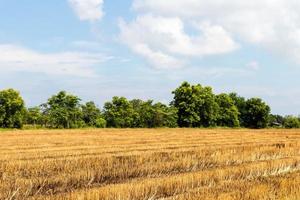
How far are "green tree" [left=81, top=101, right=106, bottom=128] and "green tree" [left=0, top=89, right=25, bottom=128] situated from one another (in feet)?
39.2

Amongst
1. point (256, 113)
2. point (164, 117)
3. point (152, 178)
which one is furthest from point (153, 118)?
point (152, 178)

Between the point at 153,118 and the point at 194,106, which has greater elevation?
the point at 194,106

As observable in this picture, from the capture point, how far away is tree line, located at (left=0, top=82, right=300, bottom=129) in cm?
6209

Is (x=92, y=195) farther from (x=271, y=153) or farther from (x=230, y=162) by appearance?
(x=271, y=153)

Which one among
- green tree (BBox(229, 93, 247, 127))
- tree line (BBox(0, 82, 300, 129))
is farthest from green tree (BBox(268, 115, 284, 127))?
tree line (BBox(0, 82, 300, 129))

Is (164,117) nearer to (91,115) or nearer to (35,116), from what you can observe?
(91,115)

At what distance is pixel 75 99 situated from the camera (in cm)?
6850

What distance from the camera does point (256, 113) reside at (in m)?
89.9

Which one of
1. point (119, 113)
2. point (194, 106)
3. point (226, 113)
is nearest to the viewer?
point (119, 113)

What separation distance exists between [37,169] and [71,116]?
176 feet

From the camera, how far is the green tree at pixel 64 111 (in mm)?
66000

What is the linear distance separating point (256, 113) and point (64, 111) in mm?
40673

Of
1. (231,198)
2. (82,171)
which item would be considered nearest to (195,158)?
(82,171)

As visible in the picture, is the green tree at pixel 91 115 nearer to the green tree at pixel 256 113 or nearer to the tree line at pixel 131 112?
the tree line at pixel 131 112
